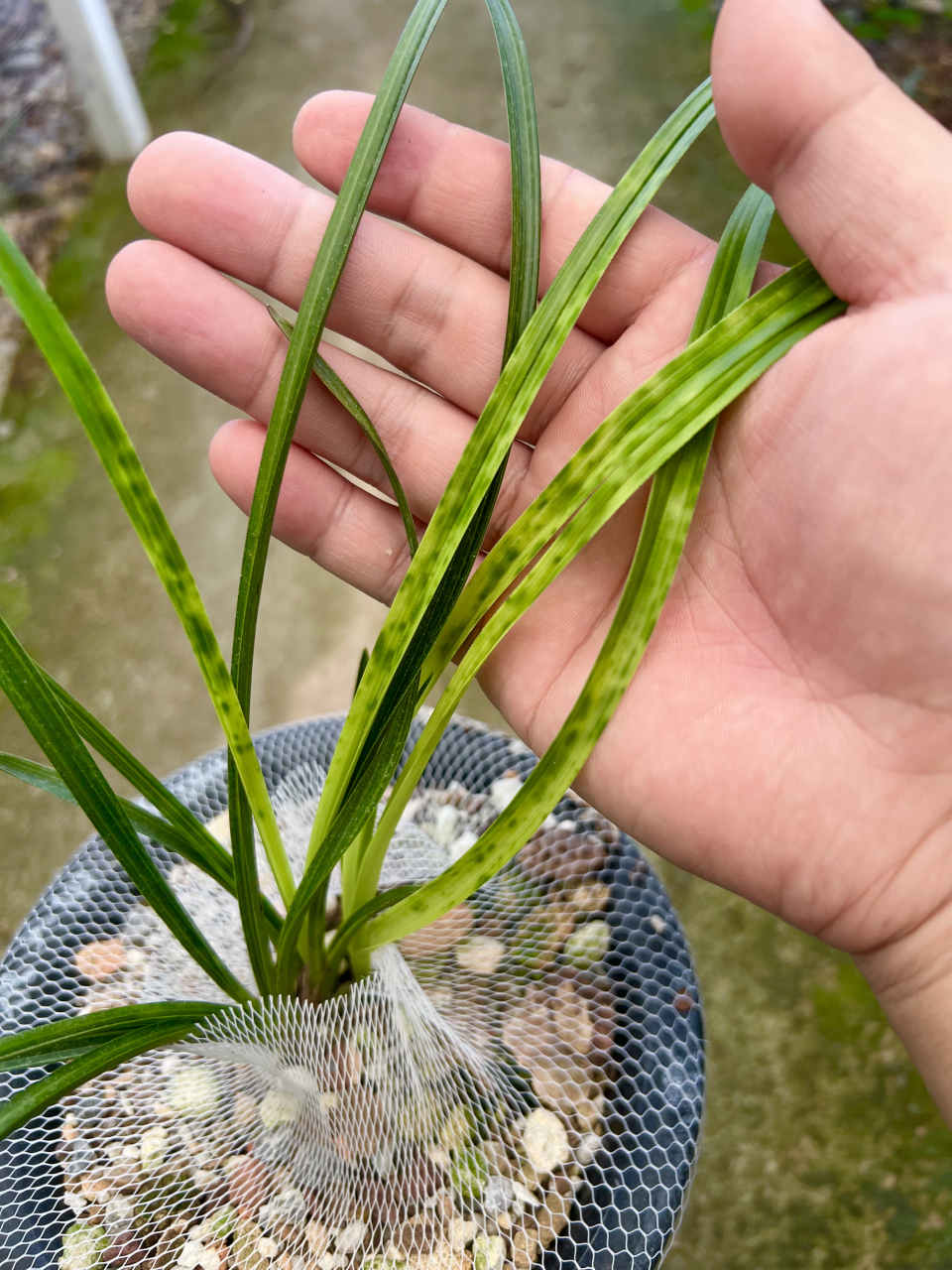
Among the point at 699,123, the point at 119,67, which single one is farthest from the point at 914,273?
the point at 119,67

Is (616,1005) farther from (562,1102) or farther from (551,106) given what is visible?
(551,106)

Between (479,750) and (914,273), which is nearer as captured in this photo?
(914,273)

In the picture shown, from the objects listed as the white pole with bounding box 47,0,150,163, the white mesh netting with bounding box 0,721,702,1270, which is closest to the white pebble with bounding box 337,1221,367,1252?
the white mesh netting with bounding box 0,721,702,1270

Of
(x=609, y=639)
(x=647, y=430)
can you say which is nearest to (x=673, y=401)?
(x=647, y=430)

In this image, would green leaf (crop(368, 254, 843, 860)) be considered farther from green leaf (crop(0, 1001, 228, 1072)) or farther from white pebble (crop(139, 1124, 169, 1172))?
white pebble (crop(139, 1124, 169, 1172))

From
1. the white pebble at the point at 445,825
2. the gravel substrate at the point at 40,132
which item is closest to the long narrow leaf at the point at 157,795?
the white pebble at the point at 445,825
